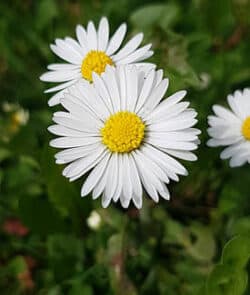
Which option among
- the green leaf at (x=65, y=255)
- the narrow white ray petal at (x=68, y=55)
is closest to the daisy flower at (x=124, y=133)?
the narrow white ray petal at (x=68, y=55)

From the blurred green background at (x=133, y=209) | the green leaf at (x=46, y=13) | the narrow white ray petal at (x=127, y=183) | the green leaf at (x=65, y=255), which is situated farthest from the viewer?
the green leaf at (x=46, y=13)

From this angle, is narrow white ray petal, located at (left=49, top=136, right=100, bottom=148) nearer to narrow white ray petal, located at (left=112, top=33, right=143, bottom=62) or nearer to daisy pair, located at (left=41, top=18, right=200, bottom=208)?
daisy pair, located at (left=41, top=18, right=200, bottom=208)

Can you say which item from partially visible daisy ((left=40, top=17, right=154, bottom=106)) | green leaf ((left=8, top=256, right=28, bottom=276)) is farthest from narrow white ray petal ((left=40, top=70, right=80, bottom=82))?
green leaf ((left=8, top=256, right=28, bottom=276))

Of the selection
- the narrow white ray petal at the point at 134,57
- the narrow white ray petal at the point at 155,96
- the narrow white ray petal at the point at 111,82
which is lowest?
the narrow white ray petal at the point at 155,96

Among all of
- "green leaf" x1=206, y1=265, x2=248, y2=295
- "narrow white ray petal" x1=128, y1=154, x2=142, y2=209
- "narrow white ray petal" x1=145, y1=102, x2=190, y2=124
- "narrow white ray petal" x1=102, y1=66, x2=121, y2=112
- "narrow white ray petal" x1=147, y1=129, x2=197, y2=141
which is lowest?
"green leaf" x1=206, y1=265, x2=248, y2=295

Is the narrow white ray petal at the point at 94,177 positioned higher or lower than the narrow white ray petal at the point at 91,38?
lower

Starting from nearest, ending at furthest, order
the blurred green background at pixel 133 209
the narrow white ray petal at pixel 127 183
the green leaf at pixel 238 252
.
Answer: the narrow white ray petal at pixel 127 183
the green leaf at pixel 238 252
the blurred green background at pixel 133 209

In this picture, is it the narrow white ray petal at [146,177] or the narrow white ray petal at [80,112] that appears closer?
the narrow white ray petal at [146,177]

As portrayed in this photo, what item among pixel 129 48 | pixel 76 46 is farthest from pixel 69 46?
pixel 129 48

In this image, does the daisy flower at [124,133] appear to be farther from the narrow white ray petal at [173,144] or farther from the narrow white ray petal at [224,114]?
Result: the narrow white ray petal at [224,114]

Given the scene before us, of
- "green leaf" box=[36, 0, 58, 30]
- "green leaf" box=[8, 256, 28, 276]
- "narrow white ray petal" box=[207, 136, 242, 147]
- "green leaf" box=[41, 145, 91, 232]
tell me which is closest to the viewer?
"narrow white ray petal" box=[207, 136, 242, 147]
